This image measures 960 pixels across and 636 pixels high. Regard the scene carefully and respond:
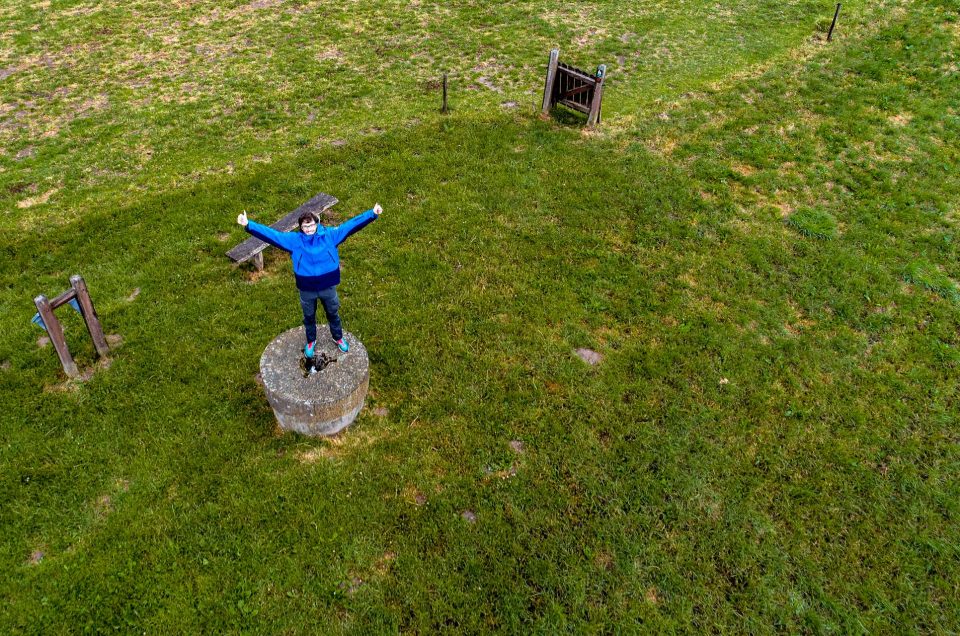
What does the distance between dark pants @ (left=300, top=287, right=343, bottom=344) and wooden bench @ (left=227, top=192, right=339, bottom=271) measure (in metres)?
2.30

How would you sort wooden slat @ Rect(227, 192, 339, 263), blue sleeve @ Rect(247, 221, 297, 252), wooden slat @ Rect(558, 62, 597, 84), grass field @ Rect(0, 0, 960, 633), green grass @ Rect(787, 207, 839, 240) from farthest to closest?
wooden slat @ Rect(558, 62, 597, 84)
green grass @ Rect(787, 207, 839, 240)
wooden slat @ Rect(227, 192, 339, 263)
blue sleeve @ Rect(247, 221, 297, 252)
grass field @ Rect(0, 0, 960, 633)

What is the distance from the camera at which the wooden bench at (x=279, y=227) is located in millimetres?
9305

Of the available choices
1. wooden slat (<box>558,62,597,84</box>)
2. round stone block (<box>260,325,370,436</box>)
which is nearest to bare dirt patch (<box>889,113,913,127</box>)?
wooden slat (<box>558,62,597,84</box>)

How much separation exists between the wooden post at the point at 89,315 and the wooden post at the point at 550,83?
34.2 feet

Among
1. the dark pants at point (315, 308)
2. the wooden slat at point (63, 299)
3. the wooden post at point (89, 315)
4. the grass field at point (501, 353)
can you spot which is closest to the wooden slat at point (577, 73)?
the grass field at point (501, 353)

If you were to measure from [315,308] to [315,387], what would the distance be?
1.00m

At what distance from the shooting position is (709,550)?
247 inches

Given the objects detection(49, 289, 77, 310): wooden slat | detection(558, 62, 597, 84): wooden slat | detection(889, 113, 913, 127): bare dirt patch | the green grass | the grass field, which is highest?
detection(558, 62, 597, 84): wooden slat

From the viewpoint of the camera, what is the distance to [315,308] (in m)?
7.18

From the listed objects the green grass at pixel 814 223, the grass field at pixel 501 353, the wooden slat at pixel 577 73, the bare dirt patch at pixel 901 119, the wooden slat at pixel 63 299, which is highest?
the wooden slat at pixel 577 73

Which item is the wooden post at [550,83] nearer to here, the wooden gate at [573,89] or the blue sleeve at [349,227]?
the wooden gate at [573,89]

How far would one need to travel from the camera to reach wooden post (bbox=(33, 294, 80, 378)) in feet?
23.0

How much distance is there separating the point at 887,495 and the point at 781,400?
160cm

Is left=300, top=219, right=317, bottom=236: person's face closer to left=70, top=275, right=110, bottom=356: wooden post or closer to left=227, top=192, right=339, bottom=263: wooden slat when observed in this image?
left=70, top=275, right=110, bottom=356: wooden post
